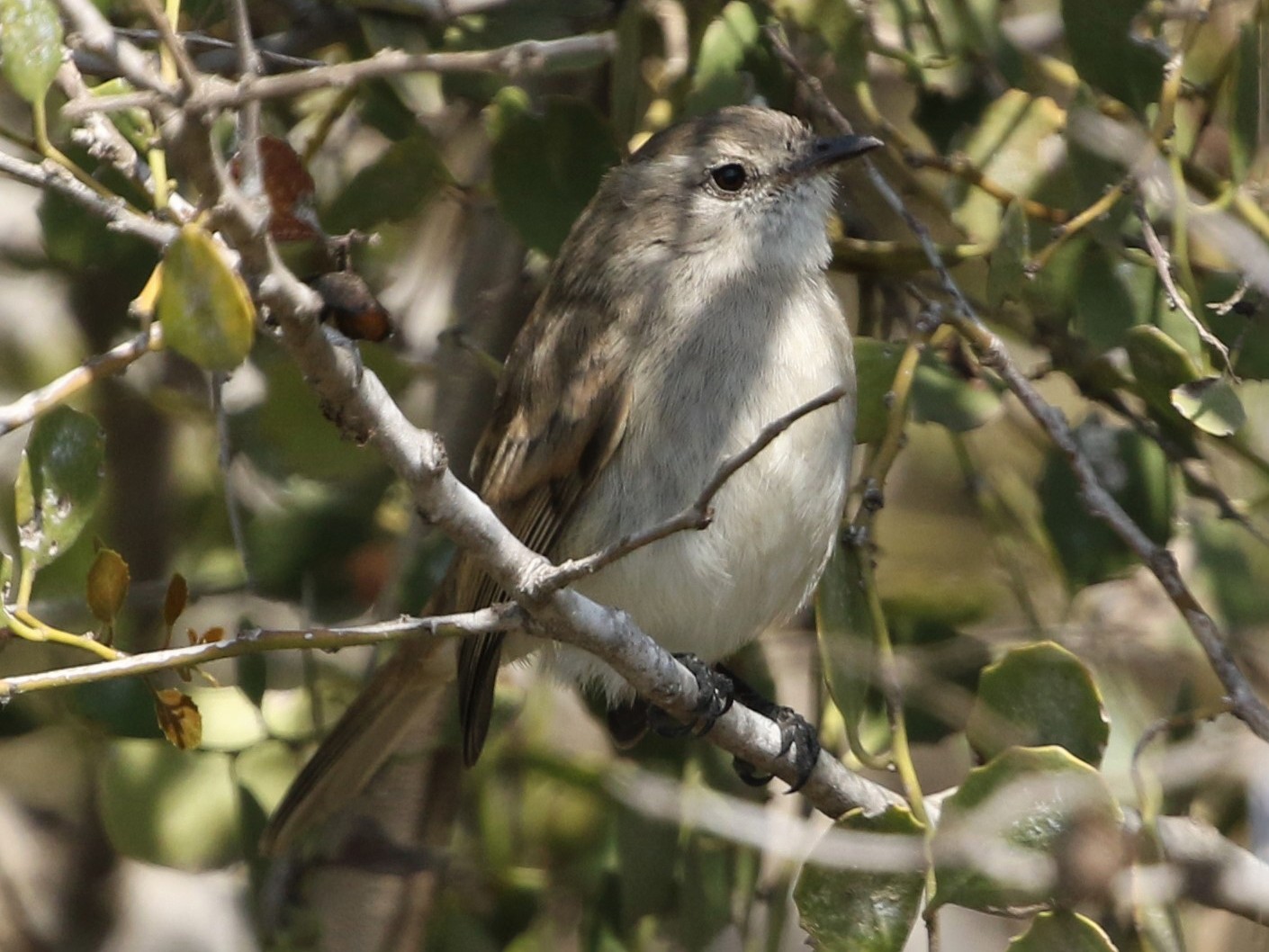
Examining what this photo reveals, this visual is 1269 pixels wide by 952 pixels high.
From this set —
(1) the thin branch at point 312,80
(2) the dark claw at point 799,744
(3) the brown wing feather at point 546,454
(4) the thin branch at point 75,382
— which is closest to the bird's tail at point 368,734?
(3) the brown wing feather at point 546,454

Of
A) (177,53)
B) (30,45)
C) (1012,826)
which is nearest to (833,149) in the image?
(1012,826)

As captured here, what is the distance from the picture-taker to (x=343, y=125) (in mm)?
3988

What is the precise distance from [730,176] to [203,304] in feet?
6.61

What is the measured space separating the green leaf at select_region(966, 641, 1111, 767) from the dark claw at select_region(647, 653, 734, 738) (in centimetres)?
50

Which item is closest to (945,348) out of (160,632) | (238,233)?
(160,632)

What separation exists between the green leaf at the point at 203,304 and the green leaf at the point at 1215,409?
63.1 inches

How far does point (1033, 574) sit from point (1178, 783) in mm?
1079

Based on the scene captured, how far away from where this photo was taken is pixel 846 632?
2.83m

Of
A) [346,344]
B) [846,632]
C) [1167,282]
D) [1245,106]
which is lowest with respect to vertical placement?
[846,632]

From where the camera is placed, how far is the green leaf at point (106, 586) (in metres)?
2.21

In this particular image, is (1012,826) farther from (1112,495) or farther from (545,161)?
(545,161)

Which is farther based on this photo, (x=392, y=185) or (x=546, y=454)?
(x=392, y=185)

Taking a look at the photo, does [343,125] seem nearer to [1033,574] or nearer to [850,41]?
[850,41]

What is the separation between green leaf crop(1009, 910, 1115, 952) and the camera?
2162mm
